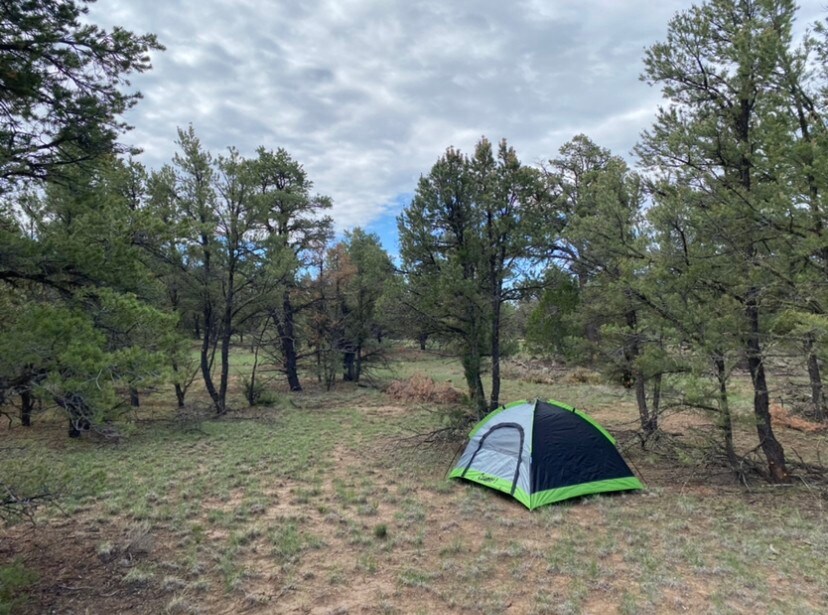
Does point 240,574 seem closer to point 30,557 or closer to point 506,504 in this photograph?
point 30,557

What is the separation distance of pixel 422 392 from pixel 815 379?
12440 millimetres

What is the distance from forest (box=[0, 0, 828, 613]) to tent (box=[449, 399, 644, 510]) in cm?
50

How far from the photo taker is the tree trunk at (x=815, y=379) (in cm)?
633

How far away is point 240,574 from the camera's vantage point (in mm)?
4902

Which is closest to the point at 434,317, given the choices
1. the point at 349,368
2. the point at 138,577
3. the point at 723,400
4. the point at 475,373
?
the point at 475,373

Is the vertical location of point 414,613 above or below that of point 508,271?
below

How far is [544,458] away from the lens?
24.5 feet

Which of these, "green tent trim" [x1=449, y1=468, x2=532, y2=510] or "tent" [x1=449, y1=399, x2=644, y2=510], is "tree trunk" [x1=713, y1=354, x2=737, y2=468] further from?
"green tent trim" [x1=449, y1=468, x2=532, y2=510]

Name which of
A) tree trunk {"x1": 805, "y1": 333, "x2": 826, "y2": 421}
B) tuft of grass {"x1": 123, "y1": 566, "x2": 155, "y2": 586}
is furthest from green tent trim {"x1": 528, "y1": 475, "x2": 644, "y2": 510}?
tuft of grass {"x1": 123, "y1": 566, "x2": 155, "y2": 586}

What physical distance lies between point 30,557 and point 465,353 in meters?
8.50

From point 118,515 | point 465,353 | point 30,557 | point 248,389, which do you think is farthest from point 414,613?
point 248,389

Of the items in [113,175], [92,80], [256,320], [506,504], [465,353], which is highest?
[92,80]

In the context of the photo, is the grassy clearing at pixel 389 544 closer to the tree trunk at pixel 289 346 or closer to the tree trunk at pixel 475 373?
the tree trunk at pixel 475 373

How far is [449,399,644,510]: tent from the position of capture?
23.6ft
